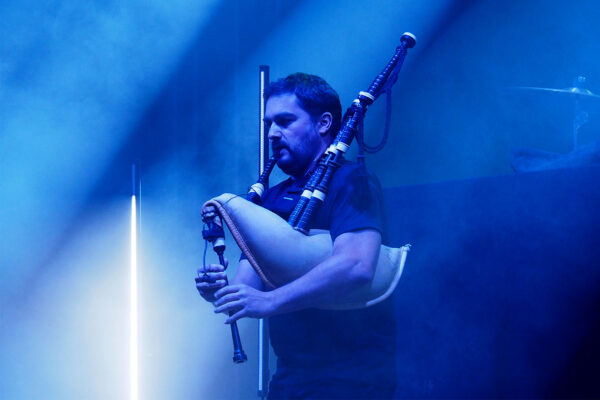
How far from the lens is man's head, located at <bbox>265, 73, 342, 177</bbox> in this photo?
1639 mm

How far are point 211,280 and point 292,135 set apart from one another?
0.39m

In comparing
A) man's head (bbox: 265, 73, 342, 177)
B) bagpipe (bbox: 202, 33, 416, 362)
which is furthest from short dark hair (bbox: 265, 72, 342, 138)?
bagpipe (bbox: 202, 33, 416, 362)

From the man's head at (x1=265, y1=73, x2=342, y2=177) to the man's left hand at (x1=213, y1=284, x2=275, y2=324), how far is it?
0.39 m

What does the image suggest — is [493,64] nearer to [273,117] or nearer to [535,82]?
[535,82]

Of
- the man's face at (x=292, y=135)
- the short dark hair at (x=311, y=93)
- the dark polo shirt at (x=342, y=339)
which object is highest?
the short dark hair at (x=311, y=93)

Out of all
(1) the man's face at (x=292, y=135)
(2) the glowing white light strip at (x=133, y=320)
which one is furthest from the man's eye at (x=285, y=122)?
(2) the glowing white light strip at (x=133, y=320)

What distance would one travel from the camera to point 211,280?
4.96ft

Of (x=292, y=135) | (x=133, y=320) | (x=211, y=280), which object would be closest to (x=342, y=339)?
(x=211, y=280)

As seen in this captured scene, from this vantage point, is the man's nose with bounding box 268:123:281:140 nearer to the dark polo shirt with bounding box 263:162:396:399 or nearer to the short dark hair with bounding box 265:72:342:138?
the short dark hair with bounding box 265:72:342:138

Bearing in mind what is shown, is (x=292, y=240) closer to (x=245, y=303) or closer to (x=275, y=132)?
(x=245, y=303)

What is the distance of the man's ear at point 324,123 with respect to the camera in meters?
1.68

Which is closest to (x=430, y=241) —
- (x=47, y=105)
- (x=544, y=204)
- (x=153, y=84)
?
(x=544, y=204)

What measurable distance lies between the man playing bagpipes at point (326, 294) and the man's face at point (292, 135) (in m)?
0.13

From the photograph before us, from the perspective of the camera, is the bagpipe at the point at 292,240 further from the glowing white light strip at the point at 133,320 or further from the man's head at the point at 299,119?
the glowing white light strip at the point at 133,320
